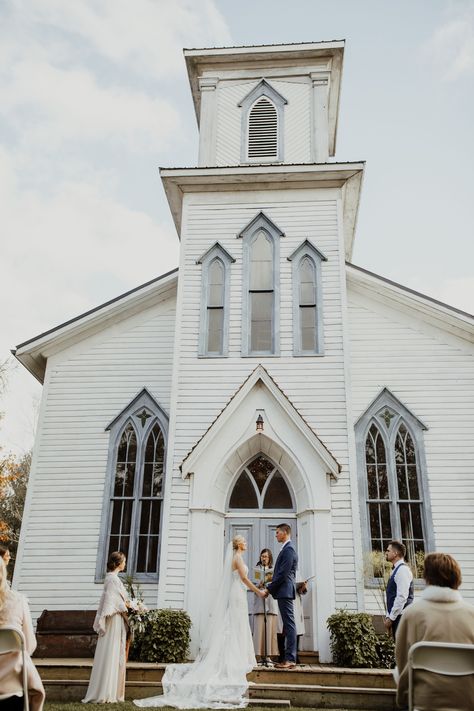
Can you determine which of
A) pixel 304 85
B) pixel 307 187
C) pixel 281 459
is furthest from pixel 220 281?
pixel 304 85

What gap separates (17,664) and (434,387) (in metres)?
10.8

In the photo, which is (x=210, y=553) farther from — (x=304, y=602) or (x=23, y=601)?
(x=23, y=601)

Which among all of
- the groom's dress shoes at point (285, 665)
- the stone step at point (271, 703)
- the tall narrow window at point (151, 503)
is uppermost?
the tall narrow window at point (151, 503)

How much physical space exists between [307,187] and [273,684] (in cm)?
1004

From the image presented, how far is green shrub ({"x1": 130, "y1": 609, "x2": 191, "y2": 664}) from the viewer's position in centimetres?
948

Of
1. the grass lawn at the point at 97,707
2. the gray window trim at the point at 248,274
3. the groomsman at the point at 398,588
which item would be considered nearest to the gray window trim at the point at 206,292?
the gray window trim at the point at 248,274

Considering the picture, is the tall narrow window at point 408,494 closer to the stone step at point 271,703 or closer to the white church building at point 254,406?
the white church building at point 254,406

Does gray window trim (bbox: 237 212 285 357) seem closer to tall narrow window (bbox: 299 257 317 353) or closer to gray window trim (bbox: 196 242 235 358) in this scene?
gray window trim (bbox: 196 242 235 358)

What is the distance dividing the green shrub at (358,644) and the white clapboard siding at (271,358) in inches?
34.9

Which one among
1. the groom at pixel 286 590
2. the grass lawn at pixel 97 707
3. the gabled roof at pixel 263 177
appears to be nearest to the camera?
the grass lawn at pixel 97 707

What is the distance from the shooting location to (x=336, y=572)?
1070 cm

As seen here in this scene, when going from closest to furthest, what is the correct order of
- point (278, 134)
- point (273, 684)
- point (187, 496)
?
point (273, 684) < point (187, 496) < point (278, 134)

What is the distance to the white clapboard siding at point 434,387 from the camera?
1225cm

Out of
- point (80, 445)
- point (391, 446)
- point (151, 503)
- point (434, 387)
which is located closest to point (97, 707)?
point (151, 503)
